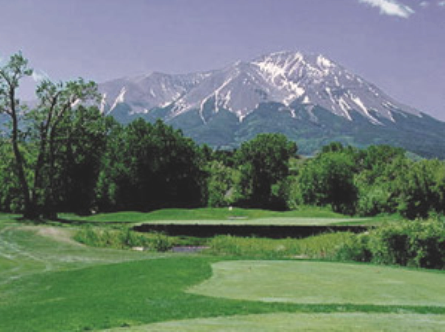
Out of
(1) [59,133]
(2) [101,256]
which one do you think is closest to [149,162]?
(1) [59,133]

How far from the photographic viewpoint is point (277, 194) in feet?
263

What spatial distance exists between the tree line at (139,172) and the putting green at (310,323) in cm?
3185

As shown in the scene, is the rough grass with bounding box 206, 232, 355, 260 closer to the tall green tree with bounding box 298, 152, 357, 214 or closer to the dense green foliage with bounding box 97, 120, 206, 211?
the dense green foliage with bounding box 97, 120, 206, 211

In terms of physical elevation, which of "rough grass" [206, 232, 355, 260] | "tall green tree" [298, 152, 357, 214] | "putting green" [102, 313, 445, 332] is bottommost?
"rough grass" [206, 232, 355, 260]

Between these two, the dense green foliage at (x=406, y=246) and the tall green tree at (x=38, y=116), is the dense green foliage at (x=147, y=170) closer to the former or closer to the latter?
the tall green tree at (x=38, y=116)

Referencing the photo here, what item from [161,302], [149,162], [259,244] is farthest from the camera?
[149,162]

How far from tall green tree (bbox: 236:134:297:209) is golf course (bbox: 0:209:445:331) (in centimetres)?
5781

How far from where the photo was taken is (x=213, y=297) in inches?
551

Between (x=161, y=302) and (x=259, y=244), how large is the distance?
2178 centimetres

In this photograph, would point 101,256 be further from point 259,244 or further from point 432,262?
point 432,262

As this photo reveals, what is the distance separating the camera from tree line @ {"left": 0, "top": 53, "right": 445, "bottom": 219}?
148 feet

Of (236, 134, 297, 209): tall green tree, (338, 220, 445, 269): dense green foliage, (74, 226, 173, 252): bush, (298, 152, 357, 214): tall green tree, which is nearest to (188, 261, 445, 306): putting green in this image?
(338, 220, 445, 269): dense green foliage

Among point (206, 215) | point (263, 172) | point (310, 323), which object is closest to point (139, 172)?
point (206, 215)

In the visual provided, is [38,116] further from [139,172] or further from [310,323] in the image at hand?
[310,323]
